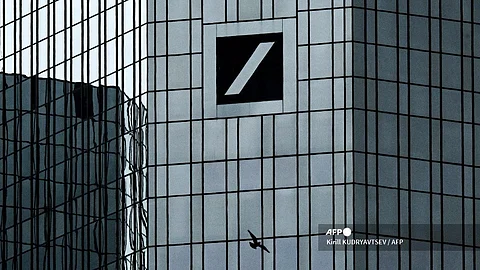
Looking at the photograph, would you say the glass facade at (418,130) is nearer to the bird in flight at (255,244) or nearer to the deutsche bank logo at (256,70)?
the deutsche bank logo at (256,70)

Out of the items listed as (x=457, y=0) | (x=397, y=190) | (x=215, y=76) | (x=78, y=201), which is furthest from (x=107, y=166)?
(x=457, y=0)

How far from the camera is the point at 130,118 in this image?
74.1m

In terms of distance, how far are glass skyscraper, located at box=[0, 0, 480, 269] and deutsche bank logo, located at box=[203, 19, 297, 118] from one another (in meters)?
0.07

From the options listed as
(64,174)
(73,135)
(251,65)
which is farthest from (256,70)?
(64,174)

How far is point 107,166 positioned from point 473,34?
1857 cm

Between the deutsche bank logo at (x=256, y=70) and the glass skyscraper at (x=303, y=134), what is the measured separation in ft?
0.21

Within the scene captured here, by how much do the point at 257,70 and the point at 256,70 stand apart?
5 cm

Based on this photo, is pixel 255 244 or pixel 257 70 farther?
pixel 257 70

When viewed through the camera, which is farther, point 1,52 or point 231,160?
point 1,52

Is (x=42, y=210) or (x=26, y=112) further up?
(x=26, y=112)

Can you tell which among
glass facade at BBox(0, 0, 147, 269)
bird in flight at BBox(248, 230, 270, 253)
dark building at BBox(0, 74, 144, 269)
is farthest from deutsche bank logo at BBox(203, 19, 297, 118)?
bird in flight at BBox(248, 230, 270, 253)

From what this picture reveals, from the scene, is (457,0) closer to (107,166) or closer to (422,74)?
(422,74)

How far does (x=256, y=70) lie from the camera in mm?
71625

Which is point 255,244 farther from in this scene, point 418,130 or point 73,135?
point 73,135
